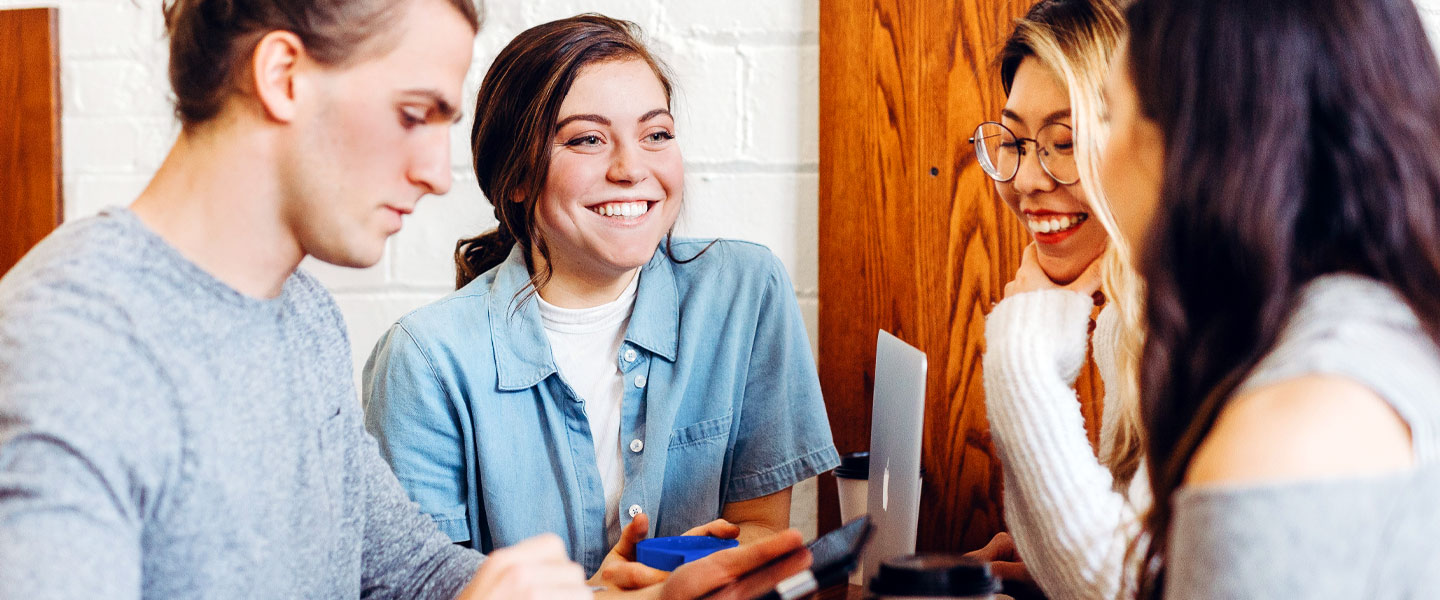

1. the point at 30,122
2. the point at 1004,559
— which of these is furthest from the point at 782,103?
the point at 30,122

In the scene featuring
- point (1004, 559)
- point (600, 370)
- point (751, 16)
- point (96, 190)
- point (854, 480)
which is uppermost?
point (751, 16)

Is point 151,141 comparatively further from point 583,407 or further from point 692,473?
point 692,473

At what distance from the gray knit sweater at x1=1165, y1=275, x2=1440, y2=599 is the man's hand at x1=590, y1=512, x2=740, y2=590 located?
0.57 m

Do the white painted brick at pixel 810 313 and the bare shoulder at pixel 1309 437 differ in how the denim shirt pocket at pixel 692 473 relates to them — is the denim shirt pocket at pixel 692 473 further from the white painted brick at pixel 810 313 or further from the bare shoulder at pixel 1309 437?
the bare shoulder at pixel 1309 437

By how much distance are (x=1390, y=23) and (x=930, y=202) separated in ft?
2.94

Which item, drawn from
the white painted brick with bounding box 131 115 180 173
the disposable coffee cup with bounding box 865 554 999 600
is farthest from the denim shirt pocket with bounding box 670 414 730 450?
the white painted brick with bounding box 131 115 180 173

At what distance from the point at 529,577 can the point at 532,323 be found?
59cm

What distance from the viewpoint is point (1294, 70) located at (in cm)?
59

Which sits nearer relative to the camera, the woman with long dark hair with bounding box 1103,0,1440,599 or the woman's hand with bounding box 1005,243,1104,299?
the woman with long dark hair with bounding box 1103,0,1440,599

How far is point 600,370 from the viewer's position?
53.1 inches

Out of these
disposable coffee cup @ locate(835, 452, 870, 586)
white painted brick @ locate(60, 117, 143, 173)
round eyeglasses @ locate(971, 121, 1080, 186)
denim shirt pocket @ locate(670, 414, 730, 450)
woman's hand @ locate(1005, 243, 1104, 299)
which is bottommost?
disposable coffee cup @ locate(835, 452, 870, 586)

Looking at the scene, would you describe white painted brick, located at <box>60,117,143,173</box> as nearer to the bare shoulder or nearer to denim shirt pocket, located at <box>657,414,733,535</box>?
denim shirt pocket, located at <box>657,414,733,535</box>

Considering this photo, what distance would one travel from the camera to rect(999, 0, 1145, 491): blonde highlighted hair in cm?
108

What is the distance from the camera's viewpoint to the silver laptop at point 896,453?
91 cm
